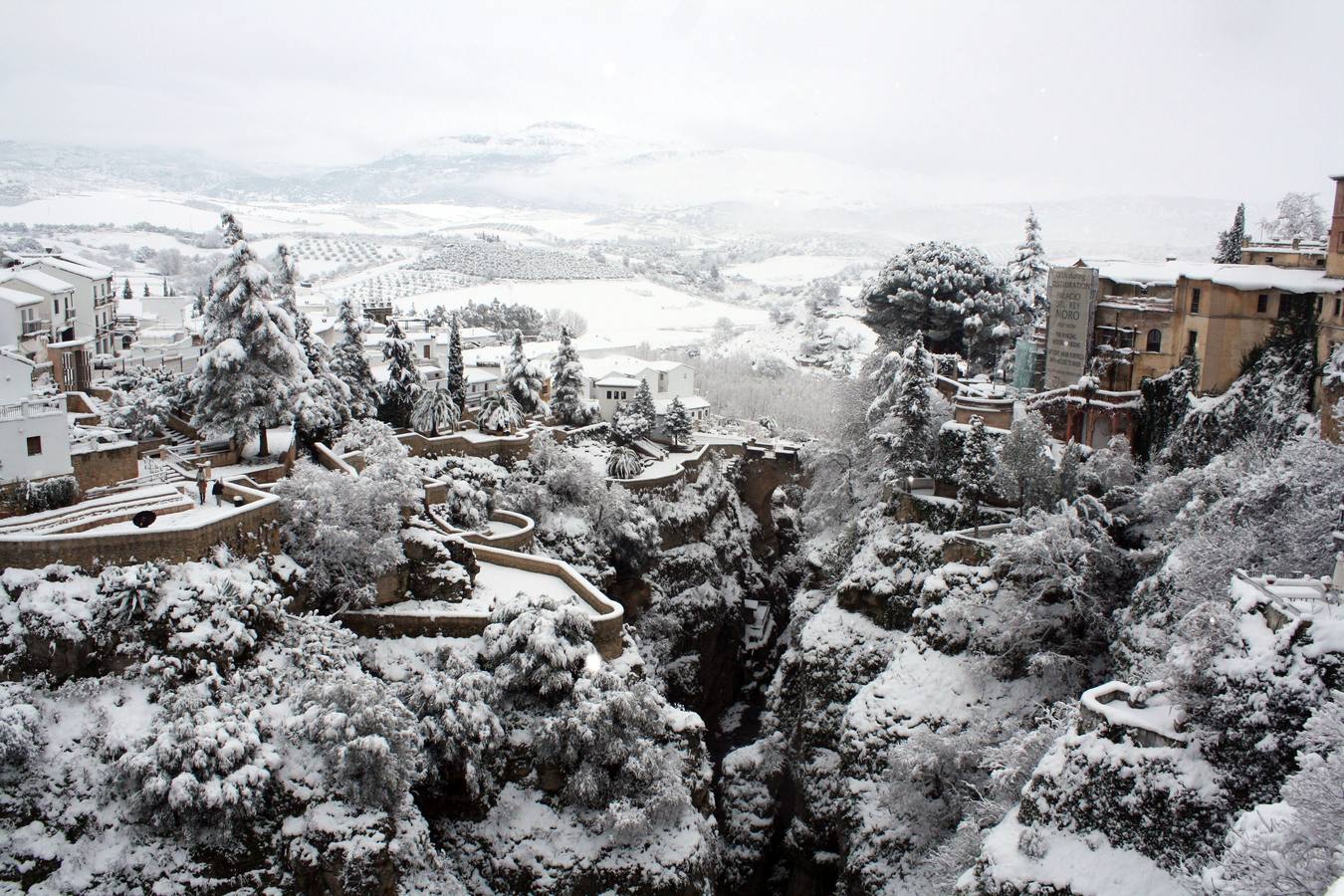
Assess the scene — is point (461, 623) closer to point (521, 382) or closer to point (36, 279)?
point (521, 382)

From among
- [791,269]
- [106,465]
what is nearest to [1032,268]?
[106,465]

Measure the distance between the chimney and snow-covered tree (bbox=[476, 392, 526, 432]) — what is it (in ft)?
97.6

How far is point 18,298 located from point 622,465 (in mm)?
22788

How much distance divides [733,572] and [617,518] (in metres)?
8.61

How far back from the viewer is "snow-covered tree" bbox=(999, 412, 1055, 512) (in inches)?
1129

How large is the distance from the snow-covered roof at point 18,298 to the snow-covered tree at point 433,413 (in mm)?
13680

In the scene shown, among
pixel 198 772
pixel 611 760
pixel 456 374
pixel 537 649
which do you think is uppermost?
pixel 456 374

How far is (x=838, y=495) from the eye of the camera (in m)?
39.0

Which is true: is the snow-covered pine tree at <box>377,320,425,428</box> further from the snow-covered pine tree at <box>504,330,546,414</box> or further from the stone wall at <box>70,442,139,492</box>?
the stone wall at <box>70,442,139,492</box>

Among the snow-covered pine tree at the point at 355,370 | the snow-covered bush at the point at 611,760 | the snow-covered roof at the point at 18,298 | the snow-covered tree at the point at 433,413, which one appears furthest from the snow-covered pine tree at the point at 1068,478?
the snow-covered roof at the point at 18,298

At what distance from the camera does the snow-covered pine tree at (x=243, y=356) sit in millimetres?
29578

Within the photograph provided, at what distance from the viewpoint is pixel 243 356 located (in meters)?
29.6

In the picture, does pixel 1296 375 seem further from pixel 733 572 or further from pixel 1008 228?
pixel 1008 228

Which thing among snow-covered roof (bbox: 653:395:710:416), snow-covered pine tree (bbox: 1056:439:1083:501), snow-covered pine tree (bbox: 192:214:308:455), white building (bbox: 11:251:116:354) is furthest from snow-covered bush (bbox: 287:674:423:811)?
snow-covered roof (bbox: 653:395:710:416)
